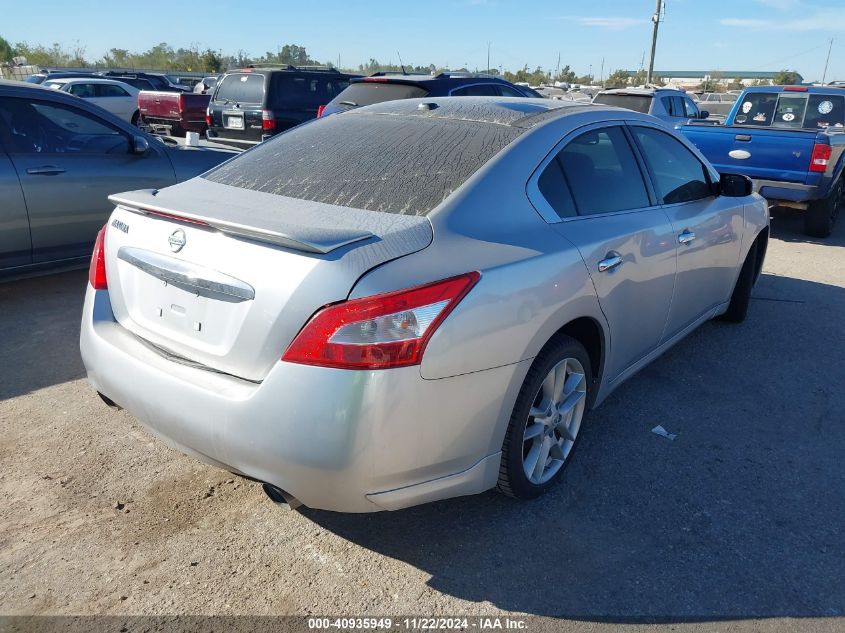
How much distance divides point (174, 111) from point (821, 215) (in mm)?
14001

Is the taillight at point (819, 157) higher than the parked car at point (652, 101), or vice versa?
the parked car at point (652, 101)

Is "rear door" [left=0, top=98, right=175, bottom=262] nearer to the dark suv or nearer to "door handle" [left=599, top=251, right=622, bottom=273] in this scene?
"door handle" [left=599, top=251, right=622, bottom=273]

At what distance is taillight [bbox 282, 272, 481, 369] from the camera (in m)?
2.11

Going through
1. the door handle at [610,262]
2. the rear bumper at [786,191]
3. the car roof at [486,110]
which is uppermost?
the car roof at [486,110]

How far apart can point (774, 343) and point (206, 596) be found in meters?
4.30

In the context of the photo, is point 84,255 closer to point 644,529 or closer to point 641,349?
point 641,349

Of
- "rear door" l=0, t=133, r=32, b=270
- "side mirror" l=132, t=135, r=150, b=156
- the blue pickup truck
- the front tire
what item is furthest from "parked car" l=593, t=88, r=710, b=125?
the front tire

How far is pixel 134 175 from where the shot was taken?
585 centimetres

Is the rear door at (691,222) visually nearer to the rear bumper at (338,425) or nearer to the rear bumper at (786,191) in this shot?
the rear bumper at (338,425)

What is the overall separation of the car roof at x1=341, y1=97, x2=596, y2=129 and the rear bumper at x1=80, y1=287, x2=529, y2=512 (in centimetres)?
127

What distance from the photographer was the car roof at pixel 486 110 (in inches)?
124

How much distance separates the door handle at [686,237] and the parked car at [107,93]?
18.2m

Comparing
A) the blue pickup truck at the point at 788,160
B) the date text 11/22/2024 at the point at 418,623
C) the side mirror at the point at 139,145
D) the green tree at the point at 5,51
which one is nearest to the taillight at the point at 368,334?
the date text 11/22/2024 at the point at 418,623

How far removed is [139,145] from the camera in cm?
583
